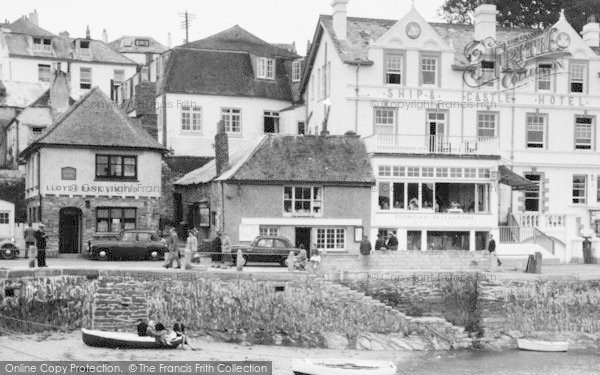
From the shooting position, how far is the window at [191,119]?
63.6 m

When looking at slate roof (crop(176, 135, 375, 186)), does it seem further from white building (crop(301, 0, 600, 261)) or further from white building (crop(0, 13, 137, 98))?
white building (crop(0, 13, 137, 98))

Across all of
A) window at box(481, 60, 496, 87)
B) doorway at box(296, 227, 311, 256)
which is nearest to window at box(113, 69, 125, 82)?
window at box(481, 60, 496, 87)

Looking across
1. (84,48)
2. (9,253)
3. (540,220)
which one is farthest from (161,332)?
(84,48)

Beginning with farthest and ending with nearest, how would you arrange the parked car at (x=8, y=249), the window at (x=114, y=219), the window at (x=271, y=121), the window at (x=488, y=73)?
the window at (x=271, y=121) < the window at (x=488, y=73) < the window at (x=114, y=219) < the parked car at (x=8, y=249)

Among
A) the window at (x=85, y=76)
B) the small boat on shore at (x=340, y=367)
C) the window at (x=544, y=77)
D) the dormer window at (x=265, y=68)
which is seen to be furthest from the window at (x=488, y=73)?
the window at (x=85, y=76)

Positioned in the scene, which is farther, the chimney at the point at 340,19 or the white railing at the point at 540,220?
the chimney at the point at 340,19

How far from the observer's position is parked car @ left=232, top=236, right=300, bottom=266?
152 feet

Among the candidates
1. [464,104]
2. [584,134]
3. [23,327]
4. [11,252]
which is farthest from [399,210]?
[23,327]

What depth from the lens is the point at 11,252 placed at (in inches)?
1912

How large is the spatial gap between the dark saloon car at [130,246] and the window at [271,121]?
16.9 metres

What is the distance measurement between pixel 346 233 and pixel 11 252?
1456 cm

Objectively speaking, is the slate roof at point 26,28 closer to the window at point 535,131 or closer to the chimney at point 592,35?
the chimney at point 592,35

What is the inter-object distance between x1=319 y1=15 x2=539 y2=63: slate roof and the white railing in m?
9.02

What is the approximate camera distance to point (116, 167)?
2125 inches
